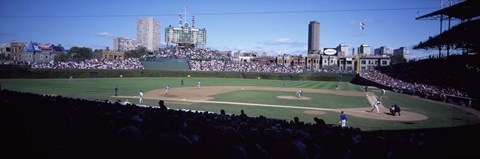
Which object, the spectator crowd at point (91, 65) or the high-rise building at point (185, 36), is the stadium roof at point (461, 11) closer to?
the spectator crowd at point (91, 65)

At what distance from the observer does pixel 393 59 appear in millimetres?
136750

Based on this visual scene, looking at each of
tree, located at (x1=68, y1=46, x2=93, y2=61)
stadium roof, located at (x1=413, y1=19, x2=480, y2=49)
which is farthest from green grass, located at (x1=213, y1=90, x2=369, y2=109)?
tree, located at (x1=68, y1=46, x2=93, y2=61)

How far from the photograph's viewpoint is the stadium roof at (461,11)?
34.5 meters

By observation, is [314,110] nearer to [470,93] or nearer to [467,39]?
[470,93]

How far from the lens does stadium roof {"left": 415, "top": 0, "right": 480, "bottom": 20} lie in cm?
3453

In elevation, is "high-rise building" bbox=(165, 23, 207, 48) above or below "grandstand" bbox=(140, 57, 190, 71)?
above

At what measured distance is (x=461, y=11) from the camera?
127 feet

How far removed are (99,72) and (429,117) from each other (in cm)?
5272

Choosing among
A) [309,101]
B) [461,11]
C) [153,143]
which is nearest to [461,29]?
[461,11]

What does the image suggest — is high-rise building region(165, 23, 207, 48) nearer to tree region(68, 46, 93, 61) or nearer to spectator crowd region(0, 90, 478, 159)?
tree region(68, 46, 93, 61)

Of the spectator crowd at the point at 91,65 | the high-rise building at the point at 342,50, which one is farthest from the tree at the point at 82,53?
the high-rise building at the point at 342,50

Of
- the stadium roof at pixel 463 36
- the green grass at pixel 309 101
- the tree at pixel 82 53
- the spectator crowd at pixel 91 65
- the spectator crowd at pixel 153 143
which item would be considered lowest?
the green grass at pixel 309 101

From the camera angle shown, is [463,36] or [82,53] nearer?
[463,36]

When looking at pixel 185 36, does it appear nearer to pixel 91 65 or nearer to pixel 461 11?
pixel 91 65
